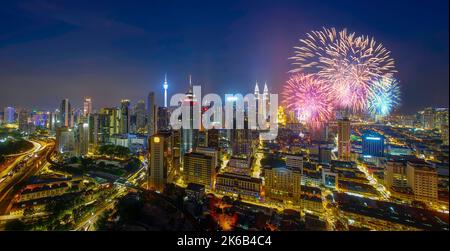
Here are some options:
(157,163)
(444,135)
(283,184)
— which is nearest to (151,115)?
(157,163)

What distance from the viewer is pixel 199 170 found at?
6.25 meters

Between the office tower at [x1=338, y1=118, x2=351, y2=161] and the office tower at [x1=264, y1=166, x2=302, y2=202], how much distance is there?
11.8 feet

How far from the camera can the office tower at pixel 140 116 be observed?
13.3 m

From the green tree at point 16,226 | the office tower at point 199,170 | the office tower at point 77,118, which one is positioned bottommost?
the green tree at point 16,226

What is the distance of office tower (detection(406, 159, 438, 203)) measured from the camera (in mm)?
4336

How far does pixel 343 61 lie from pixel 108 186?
636 cm

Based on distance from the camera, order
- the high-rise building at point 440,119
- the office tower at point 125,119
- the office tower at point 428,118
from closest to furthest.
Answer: the high-rise building at point 440,119, the office tower at point 428,118, the office tower at point 125,119

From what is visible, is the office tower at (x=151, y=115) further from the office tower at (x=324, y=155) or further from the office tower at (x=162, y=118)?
the office tower at (x=324, y=155)

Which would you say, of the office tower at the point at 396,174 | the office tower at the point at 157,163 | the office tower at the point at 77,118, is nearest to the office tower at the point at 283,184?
the office tower at the point at 396,174

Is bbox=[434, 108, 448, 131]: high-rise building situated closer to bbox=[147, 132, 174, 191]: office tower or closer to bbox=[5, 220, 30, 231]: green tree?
bbox=[147, 132, 174, 191]: office tower

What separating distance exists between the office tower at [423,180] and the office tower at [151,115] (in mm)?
9917

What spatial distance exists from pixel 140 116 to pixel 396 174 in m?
13.5

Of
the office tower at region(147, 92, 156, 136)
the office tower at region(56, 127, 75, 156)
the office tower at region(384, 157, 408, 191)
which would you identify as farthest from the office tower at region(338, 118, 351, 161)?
the office tower at region(56, 127, 75, 156)
